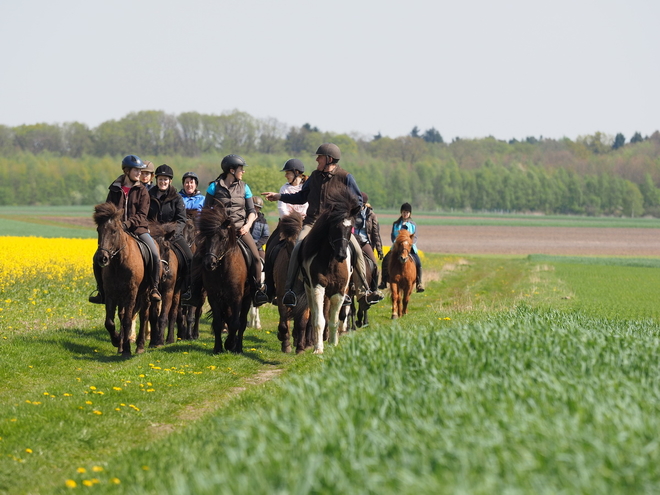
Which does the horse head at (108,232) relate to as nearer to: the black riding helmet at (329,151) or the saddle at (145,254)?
the saddle at (145,254)

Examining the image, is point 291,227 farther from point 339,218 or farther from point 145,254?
point 145,254

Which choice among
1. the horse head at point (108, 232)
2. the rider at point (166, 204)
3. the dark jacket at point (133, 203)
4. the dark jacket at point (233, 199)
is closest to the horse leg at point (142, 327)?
the rider at point (166, 204)

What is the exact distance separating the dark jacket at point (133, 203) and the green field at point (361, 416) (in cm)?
205

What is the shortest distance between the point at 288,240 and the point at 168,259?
2275 millimetres

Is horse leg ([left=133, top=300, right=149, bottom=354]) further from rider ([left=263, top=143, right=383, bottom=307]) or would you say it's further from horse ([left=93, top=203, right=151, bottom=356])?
rider ([left=263, top=143, right=383, bottom=307])

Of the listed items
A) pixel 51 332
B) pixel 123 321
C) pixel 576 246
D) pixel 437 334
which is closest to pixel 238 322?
pixel 123 321

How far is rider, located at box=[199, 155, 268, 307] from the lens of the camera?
13.0m

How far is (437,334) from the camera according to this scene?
8477 millimetres

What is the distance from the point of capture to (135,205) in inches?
504

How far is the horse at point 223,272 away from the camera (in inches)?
484

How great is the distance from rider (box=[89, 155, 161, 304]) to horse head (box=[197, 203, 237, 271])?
0.95 metres

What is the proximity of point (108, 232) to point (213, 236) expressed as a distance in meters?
1.57

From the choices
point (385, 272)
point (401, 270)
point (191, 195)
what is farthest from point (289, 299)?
point (385, 272)

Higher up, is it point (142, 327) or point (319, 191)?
point (319, 191)
